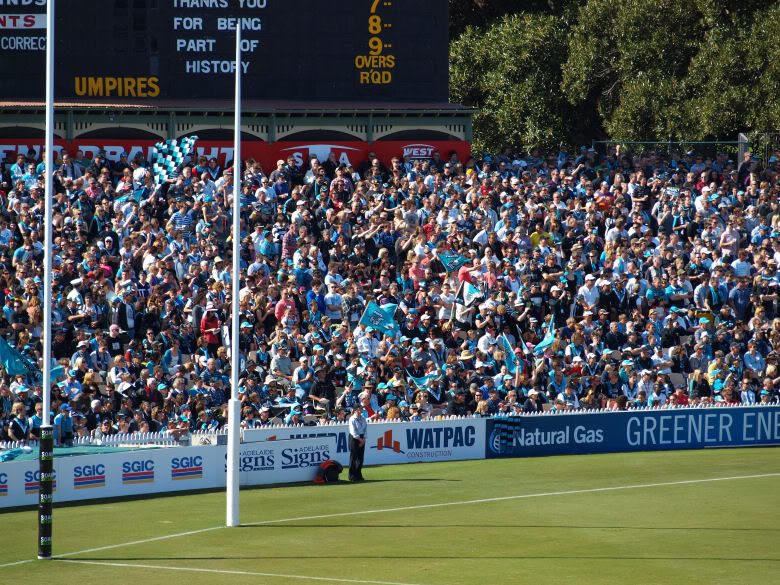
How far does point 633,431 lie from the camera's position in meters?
29.7

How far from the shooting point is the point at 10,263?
29078mm

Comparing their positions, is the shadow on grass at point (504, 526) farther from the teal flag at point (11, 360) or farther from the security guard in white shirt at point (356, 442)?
the teal flag at point (11, 360)

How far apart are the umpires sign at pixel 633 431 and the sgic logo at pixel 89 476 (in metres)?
9.20

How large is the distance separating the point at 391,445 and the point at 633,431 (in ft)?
19.8

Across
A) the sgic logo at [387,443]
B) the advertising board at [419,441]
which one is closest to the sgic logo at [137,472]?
the advertising board at [419,441]

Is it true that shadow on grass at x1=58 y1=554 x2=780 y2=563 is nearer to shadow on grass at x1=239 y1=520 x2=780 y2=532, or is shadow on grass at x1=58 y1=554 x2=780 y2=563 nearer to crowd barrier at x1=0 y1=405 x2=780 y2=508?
shadow on grass at x1=239 y1=520 x2=780 y2=532

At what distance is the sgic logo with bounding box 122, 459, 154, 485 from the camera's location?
930 inches

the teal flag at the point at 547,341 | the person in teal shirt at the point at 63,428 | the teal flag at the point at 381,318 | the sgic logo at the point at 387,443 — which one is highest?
the teal flag at the point at 381,318

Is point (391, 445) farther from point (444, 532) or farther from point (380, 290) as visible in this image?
point (444, 532)

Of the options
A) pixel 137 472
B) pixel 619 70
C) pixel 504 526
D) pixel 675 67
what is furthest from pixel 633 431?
pixel 619 70

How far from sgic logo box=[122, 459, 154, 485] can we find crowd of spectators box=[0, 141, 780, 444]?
1077 millimetres

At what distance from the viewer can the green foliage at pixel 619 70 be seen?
46.0 m

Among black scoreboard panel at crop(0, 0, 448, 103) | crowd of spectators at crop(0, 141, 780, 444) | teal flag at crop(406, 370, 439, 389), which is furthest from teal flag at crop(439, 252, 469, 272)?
black scoreboard panel at crop(0, 0, 448, 103)

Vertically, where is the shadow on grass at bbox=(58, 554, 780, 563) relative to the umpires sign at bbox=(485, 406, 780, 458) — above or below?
below
